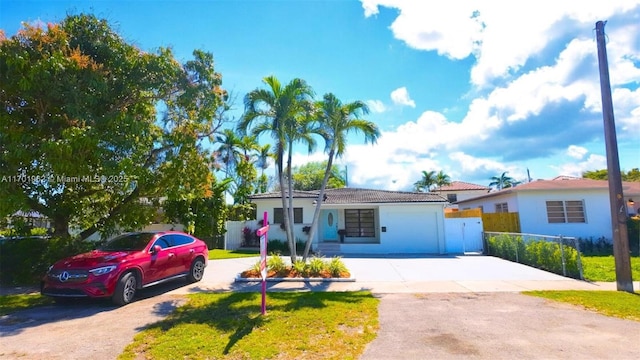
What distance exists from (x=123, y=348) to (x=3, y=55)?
815 centimetres

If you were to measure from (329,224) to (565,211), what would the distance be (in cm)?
1364

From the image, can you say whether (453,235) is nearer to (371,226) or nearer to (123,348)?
(371,226)

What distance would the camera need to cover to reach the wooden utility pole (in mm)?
8735

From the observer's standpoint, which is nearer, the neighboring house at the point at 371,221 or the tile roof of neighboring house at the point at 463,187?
the neighboring house at the point at 371,221

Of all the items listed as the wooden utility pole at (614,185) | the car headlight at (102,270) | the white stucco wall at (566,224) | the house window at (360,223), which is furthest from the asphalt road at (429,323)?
the house window at (360,223)

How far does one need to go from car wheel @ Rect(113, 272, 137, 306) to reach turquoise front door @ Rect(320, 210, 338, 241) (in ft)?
46.3

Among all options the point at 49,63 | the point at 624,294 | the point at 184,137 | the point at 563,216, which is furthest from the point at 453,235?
the point at 49,63

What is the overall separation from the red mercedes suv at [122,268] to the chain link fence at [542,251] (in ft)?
38.9

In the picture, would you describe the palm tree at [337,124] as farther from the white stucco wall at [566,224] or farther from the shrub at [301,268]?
the white stucco wall at [566,224]

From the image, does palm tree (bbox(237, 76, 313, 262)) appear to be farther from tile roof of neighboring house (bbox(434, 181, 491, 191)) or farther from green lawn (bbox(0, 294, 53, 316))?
tile roof of neighboring house (bbox(434, 181, 491, 191))

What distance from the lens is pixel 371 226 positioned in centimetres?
2142

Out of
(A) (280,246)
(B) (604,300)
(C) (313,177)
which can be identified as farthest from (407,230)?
(C) (313,177)

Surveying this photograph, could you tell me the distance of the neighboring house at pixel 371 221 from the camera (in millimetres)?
18312

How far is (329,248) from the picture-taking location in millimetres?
19203
